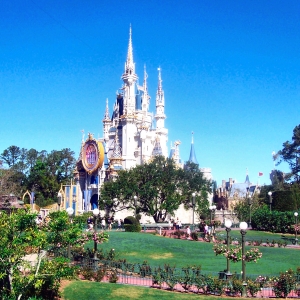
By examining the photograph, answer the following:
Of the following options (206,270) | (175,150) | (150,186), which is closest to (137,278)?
(206,270)

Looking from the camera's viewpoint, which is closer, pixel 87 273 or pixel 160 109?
pixel 87 273

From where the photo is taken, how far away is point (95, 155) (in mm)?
67938

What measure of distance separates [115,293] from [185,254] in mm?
12487

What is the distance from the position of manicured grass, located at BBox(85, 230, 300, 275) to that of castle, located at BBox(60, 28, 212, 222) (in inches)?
1205

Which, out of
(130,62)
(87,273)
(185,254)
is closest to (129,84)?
(130,62)

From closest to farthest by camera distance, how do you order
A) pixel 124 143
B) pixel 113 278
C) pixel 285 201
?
pixel 113 278 < pixel 285 201 < pixel 124 143

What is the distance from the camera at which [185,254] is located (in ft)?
95.6

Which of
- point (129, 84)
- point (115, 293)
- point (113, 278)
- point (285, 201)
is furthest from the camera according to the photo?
point (129, 84)

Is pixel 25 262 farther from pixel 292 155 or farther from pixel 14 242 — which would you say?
pixel 292 155

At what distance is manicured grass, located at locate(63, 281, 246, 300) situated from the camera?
1700 centimetres

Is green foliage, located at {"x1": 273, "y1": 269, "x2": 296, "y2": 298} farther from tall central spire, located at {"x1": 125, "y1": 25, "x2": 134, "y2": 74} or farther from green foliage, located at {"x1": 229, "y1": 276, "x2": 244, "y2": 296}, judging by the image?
tall central spire, located at {"x1": 125, "y1": 25, "x2": 134, "y2": 74}

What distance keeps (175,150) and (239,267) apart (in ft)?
164

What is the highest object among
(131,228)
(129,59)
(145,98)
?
(129,59)

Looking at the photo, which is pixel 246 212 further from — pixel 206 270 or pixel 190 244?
pixel 206 270
